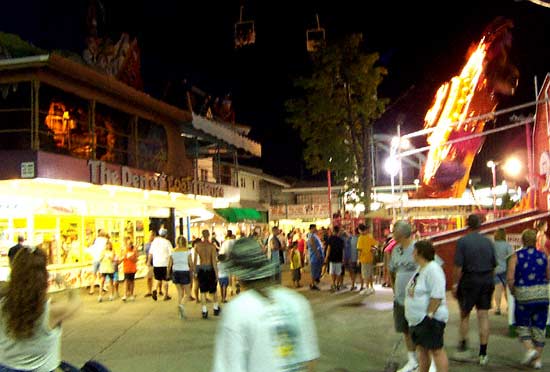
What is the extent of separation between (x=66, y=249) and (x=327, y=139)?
1030 cm

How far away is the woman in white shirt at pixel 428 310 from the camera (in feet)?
19.5

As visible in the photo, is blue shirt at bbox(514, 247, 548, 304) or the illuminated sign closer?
blue shirt at bbox(514, 247, 548, 304)

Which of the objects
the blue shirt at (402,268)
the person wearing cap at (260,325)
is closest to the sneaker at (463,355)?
the blue shirt at (402,268)

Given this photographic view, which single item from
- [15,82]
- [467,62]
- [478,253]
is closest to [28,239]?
[15,82]

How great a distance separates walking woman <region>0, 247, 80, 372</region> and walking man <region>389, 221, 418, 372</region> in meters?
4.33

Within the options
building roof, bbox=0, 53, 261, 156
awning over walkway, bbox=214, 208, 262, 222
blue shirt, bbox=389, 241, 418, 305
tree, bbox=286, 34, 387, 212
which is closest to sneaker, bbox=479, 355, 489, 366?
blue shirt, bbox=389, 241, 418, 305

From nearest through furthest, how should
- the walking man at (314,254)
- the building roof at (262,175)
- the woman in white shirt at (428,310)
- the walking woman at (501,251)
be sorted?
1. the woman in white shirt at (428,310)
2. the walking woman at (501,251)
3. the walking man at (314,254)
4. the building roof at (262,175)

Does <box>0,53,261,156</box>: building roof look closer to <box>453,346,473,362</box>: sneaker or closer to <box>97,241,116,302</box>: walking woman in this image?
<box>97,241,116,302</box>: walking woman

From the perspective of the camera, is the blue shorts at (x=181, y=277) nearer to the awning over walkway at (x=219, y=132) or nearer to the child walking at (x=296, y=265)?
the child walking at (x=296, y=265)

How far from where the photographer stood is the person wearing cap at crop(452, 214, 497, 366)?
755 cm

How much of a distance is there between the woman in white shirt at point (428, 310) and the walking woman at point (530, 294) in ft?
6.24

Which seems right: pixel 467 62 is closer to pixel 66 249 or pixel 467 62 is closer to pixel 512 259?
pixel 66 249

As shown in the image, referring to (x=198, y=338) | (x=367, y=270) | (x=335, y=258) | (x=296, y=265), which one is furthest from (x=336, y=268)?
(x=198, y=338)

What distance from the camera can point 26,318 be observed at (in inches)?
152
